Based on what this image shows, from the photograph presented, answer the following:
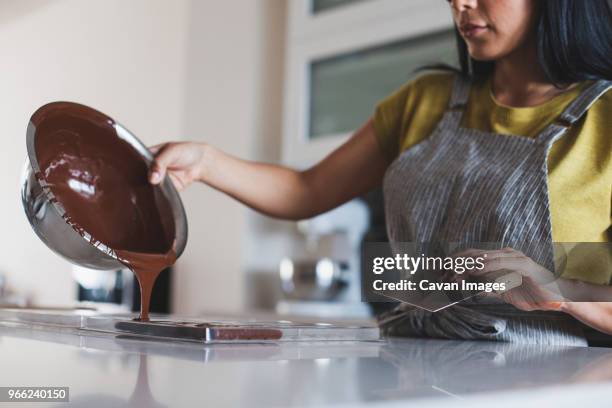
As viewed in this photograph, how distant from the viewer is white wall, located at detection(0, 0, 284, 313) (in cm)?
298

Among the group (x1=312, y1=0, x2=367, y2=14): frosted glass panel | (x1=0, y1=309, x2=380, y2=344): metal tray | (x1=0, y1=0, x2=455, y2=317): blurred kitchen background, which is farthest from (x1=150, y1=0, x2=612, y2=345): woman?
(x1=312, y1=0, x2=367, y2=14): frosted glass panel

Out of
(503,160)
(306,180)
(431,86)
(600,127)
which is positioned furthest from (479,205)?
(306,180)

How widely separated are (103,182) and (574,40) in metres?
0.67

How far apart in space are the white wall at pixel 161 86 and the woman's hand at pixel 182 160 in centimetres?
172

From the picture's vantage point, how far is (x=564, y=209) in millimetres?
958

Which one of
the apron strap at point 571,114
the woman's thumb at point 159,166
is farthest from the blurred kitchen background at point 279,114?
the woman's thumb at point 159,166

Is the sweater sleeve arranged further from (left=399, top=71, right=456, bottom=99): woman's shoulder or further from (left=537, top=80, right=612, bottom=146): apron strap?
(left=537, top=80, right=612, bottom=146): apron strap

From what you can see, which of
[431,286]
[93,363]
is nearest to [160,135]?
[431,286]

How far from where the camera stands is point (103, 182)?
102cm

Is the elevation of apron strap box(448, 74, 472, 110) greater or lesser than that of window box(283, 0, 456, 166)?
lesser

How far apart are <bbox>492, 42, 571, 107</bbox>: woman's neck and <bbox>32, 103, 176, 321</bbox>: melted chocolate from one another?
53 centimetres

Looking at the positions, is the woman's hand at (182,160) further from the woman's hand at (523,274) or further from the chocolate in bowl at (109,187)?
the woman's hand at (523,274)

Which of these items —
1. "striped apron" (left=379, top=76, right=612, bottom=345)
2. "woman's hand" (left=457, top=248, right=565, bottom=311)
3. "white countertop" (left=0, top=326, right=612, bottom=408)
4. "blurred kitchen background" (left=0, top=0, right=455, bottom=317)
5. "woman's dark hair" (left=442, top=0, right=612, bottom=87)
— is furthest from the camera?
"blurred kitchen background" (left=0, top=0, right=455, bottom=317)

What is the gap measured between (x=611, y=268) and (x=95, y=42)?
4078mm
